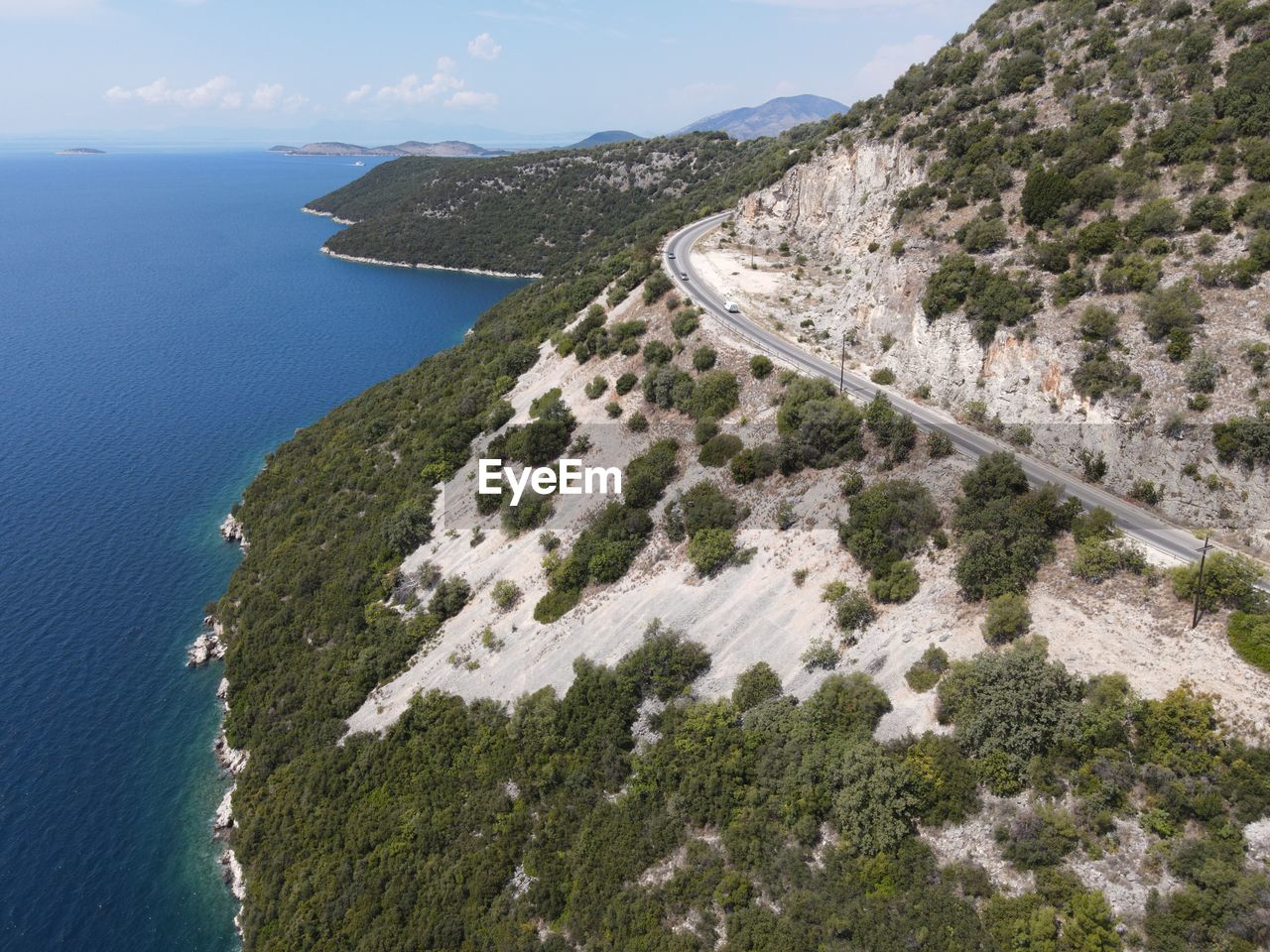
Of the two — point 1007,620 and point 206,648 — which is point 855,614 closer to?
point 1007,620

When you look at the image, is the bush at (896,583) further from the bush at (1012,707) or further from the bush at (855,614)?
the bush at (1012,707)

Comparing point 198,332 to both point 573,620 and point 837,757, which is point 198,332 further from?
point 837,757

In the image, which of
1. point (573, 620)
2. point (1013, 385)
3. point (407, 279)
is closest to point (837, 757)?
point (573, 620)

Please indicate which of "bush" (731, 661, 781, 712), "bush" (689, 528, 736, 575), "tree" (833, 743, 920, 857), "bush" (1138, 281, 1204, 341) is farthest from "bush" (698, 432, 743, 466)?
"bush" (1138, 281, 1204, 341)

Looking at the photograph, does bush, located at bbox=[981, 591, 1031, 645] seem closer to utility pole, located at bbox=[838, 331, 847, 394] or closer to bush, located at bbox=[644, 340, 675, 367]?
utility pole, located at bbox=[838, 331, 847, 394]

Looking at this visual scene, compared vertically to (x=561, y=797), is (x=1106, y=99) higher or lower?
higher

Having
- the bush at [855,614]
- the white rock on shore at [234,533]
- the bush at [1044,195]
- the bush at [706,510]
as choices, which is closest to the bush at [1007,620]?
the bush at [855,614]
